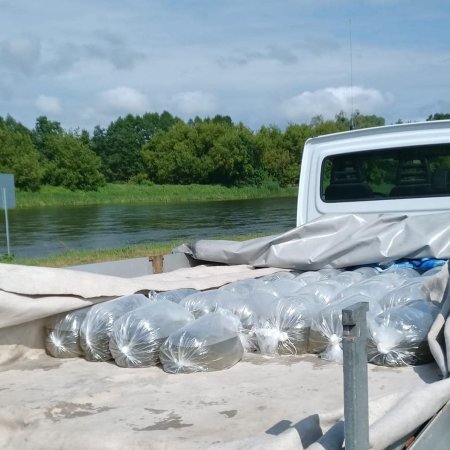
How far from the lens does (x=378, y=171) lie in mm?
5348

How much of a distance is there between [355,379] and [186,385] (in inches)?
42.4

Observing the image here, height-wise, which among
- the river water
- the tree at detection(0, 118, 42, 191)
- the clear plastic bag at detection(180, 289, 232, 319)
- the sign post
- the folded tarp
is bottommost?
the river water

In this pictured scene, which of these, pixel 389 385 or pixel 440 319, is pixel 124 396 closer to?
pixel 389 385

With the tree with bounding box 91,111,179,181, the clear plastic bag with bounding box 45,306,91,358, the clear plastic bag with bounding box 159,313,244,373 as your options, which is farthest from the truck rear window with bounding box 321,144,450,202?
the tree with bounding box 91,111,179,181

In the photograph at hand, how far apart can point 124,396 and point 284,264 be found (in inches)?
86.5

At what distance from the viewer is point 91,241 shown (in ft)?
70.7

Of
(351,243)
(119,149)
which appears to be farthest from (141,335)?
(119,149)

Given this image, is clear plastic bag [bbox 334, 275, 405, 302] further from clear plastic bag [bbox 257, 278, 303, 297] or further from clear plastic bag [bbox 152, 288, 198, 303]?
clear plastic bag [bbox 152, 288, 198, 303]

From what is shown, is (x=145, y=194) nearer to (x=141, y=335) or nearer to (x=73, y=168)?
(x=73, y=168)

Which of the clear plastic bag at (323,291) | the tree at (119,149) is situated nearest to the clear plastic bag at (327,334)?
the clear plastic bag at (323,291)

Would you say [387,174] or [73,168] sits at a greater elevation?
[73,168]

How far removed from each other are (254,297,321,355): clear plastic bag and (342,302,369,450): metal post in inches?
50.1

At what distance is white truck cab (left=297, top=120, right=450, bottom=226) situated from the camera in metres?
5.03

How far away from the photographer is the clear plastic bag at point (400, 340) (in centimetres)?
270
